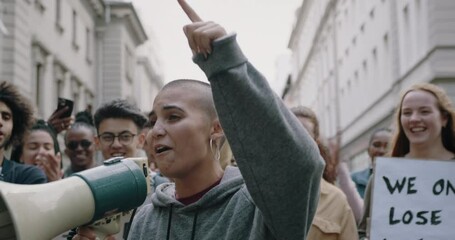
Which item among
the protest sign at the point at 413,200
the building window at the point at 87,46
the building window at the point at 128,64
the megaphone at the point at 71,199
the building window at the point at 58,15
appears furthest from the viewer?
the building window at the point at 128,64

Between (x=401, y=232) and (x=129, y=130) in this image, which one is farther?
(x=129, y=130)

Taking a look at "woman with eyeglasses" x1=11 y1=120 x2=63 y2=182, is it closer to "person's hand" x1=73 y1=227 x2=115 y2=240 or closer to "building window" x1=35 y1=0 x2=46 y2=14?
"person's hand" x1=73 y1=227 x2=115 y2=240

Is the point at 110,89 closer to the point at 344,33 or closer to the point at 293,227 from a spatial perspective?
the point at 344,33

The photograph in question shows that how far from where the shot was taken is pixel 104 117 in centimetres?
466

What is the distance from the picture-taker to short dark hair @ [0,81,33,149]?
161 inches

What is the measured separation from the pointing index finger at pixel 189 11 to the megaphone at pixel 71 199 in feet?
1.86

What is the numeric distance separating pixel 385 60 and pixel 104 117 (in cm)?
2299

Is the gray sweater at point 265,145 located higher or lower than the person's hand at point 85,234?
higher

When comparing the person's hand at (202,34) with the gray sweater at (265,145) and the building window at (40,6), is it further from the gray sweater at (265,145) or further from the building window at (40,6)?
the building window at (40,6)

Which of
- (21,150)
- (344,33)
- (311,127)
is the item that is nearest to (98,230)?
(311,127)

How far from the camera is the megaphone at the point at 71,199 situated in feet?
6.32

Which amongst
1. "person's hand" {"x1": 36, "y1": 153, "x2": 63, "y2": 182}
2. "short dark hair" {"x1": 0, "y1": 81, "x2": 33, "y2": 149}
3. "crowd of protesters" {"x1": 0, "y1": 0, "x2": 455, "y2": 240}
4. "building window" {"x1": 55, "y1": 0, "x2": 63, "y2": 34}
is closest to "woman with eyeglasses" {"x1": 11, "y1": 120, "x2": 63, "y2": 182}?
"person's hand" {"x1": 36, "y1": 153, "x2": 63, "y2": 182}

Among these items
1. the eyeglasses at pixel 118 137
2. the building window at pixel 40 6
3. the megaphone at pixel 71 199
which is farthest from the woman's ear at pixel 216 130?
the building window at pixel 40 6

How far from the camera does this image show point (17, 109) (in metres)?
4.18
